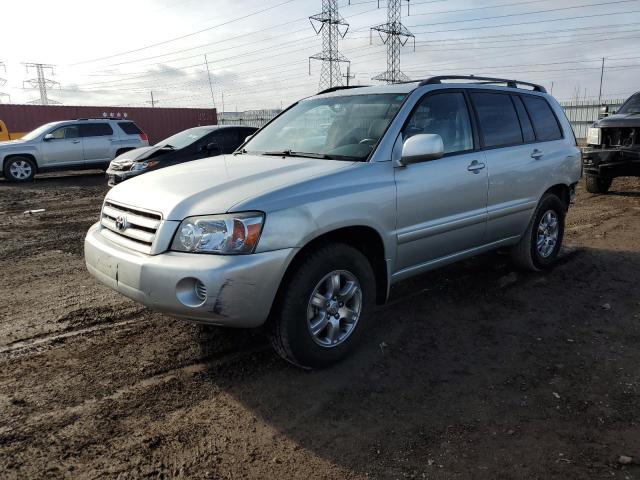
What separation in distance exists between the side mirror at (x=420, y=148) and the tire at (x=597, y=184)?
813 cm

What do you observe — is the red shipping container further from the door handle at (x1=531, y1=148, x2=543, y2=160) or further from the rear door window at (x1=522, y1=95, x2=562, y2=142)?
the door handle at (x1=531, y1=148, x2=543, y2=160)

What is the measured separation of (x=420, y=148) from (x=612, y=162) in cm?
735

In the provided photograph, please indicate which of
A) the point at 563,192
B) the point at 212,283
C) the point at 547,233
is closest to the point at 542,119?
the point at 563,192

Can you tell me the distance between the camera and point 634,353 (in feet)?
12.0

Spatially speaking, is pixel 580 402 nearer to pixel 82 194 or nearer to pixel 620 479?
pixel 620 479

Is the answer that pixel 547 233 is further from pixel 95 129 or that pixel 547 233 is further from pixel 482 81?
pixel 95 129

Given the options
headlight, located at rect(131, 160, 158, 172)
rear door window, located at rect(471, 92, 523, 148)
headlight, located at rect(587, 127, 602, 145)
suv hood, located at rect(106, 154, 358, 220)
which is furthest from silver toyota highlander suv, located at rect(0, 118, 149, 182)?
rear door window, located at rect(471, 92, 523, 148)

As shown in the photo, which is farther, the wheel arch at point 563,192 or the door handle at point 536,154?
the wheel arch at point 563,192

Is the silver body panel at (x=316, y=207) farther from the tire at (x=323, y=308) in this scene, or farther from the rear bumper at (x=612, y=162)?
the rear bumper at (x=612, y=162)

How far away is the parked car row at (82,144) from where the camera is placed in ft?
37.2

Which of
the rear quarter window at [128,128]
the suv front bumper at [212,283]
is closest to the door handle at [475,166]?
the suv front bumper at [212,283]

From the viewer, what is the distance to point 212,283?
2867mm

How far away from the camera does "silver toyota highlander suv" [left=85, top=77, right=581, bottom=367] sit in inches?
117

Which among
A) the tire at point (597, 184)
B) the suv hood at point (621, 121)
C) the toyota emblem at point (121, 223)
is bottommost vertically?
the tire at point (597, 184)
